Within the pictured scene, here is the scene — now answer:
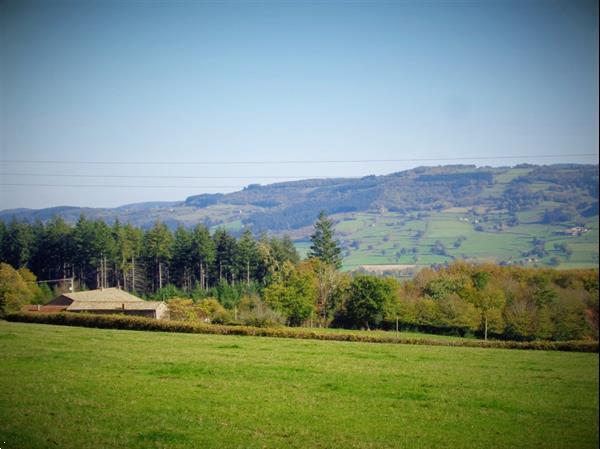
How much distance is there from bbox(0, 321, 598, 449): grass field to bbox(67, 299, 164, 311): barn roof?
25.6ft

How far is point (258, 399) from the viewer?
14.2 m

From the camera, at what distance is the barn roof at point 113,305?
30.3m

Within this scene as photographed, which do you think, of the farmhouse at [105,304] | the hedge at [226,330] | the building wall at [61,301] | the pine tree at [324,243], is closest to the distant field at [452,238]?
the hedge at [226,330]

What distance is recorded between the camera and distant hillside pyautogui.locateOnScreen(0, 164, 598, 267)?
30.6 m

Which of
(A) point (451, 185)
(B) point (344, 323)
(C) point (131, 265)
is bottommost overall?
(B) point (344, 323)

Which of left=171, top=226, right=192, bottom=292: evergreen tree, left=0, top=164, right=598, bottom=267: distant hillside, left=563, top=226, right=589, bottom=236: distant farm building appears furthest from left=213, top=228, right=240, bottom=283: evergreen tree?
left=563, top=226, right=589, bottom=236: distant farm building

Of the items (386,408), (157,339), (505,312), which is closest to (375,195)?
(505,312)

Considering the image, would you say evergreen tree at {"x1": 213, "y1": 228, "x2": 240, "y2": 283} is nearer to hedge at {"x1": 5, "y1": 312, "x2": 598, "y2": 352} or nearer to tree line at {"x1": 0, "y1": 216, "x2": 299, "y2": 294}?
tree line at {"x1": 0, "y1": 216, "x2": 299, "y2": 294}

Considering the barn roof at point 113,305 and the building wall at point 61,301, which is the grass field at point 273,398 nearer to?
the building wall at point 61,301

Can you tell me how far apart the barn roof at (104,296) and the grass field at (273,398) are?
25.0ft

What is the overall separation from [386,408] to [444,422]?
1676 mm

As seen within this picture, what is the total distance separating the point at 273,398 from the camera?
14.4m

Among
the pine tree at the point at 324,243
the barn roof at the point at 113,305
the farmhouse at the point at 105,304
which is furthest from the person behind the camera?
the pine tree at the point at 324,243

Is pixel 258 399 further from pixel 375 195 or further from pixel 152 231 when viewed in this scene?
pixel 375 195
